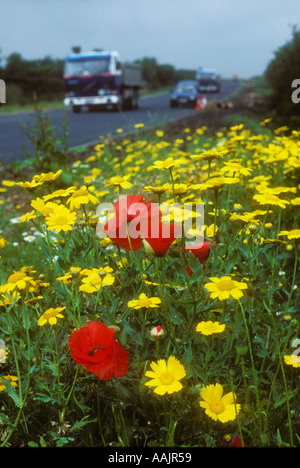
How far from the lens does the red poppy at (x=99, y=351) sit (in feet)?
3.71

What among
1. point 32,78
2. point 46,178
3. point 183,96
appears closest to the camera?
point 46,178

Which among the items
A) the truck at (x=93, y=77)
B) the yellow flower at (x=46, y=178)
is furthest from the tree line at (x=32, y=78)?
the yellow flower at (x=46, y=178)

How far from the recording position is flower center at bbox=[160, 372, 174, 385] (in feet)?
3.77

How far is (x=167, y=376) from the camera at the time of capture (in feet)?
3.82

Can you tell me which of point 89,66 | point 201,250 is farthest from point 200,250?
point 89,66

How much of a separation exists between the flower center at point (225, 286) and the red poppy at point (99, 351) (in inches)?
11.6

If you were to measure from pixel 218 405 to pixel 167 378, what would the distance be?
162 mm

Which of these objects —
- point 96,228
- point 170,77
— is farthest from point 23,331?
point 170,77

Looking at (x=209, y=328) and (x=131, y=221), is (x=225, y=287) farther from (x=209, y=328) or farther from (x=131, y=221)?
(x=131, y=221)

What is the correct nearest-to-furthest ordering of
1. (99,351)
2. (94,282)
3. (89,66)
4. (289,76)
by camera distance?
(99,351) < (94,282) < (289,76) < (89,66)

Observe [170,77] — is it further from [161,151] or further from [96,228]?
[96,228]

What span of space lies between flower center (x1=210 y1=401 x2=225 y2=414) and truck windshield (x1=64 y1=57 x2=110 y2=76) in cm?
1566

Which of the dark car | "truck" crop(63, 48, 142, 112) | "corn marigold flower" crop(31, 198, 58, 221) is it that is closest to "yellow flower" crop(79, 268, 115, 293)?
"corn marigold flower" crop(31, 198, 58, 221)

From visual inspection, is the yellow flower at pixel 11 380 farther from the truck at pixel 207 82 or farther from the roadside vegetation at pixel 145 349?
the truck at pixel 207 82
